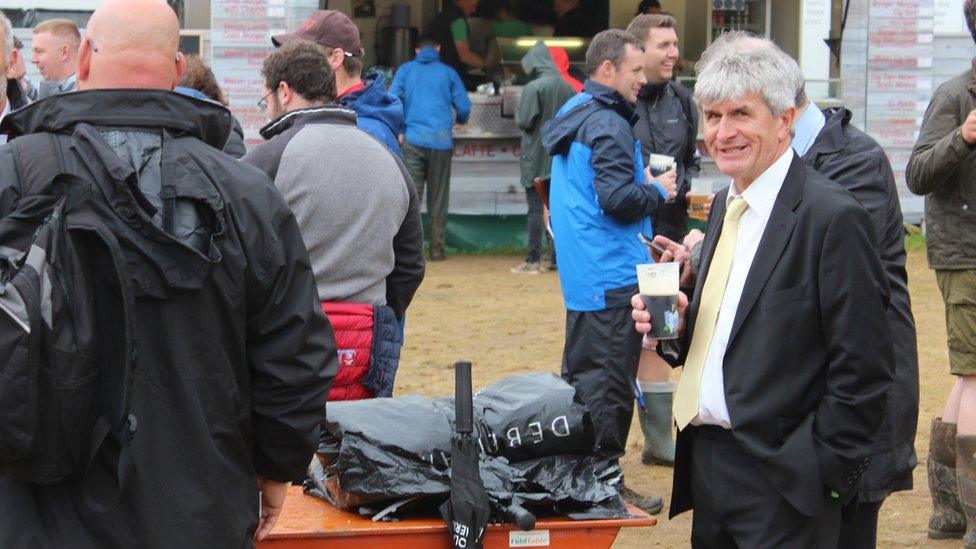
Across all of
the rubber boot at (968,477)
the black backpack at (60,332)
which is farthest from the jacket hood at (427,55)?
the black backpack at (60,332)

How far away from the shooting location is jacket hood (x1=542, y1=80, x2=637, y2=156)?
221 inches

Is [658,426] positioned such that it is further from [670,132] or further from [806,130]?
Answer: [806,130]

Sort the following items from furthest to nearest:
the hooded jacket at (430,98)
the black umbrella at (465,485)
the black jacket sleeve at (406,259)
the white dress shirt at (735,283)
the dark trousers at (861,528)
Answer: the hooded jacket at (430,98) → the black jacket sleeve at (406,259) → the dark trousers at (861,528) → the black umbrella at (465,485) → the white dress shirt at (735,283)

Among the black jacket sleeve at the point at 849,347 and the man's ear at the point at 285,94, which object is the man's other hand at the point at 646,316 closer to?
the black jacket sleeve at the point at 849,347

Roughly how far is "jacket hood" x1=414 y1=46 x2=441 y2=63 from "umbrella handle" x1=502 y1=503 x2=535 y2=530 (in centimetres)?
1024

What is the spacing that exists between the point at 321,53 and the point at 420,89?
8727mm

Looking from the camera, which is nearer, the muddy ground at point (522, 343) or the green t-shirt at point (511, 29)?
the muddy ground at point (522, 343)

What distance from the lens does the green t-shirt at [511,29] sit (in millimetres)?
15547

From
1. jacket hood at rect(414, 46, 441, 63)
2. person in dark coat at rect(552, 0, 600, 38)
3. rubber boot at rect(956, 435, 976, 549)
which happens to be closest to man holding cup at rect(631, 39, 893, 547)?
rubber boot at rect(956, 435, 976, 549)

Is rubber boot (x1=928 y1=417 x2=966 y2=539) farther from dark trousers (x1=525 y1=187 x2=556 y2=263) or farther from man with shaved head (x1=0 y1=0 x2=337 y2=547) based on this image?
dark trousers (x1=525 y1=187 x2=556 y2=263)

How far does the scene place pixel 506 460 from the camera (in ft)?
11.7

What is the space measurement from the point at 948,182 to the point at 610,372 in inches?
59.9

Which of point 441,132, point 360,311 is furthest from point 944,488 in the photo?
point 441,132

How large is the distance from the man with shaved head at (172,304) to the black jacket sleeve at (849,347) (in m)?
1.13
